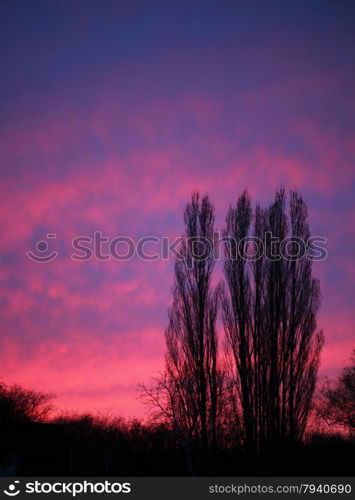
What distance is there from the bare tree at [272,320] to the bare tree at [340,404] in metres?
17.3

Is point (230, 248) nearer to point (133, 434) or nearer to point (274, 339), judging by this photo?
point (274, 339)

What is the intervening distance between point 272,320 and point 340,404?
62.7 ft

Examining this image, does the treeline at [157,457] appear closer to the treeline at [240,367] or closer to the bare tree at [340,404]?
the treeline at [240,367]

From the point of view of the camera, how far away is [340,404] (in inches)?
1475

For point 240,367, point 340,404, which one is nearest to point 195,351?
point 240,367

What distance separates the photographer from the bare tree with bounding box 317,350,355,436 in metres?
37.0

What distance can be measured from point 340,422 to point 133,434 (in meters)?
14.4

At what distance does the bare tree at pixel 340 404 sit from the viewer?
37.0m
